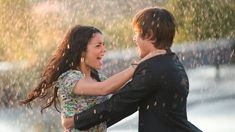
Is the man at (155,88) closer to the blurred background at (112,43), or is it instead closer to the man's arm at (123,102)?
the man's arm at (123,102)

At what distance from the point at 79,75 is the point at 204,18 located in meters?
15.0

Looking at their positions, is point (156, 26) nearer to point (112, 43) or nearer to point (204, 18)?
point (204, 18)

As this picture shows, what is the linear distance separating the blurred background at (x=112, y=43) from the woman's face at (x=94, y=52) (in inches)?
221

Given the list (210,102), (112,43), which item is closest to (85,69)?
(210,102)

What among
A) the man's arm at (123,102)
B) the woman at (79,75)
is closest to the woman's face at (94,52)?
the woman at (79,75)

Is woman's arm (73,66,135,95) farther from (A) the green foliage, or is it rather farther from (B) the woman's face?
(A) the green foliage

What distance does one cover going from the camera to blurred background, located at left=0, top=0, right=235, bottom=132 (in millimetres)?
10156

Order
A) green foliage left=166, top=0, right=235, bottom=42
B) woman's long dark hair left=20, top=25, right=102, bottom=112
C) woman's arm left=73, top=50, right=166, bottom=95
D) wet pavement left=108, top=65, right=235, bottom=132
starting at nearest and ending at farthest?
woman's arm left=73, top=50, right=166, bottom=95, woman's long dark hair left=20, top=25, right=102, bottom=112, wet pavement left=108, top=65, right=235, bottom=132, green foliage left=166, top=0, right=235, bottom=42

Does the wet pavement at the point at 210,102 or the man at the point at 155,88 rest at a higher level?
the man at the point at 155,88

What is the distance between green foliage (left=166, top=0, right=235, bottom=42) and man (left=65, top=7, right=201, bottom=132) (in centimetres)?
1467

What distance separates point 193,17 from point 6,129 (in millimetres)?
10689

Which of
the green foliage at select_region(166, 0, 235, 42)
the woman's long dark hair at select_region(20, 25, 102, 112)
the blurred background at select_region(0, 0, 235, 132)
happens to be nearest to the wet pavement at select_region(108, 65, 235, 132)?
the blurred background at select_region(0, 0, 235, 132)

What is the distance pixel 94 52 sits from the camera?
2.98 meters

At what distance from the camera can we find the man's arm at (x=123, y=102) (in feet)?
8.69
